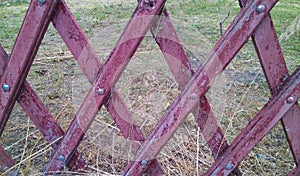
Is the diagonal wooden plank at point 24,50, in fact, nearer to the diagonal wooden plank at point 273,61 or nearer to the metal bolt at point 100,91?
the metal bolt at point 100,91

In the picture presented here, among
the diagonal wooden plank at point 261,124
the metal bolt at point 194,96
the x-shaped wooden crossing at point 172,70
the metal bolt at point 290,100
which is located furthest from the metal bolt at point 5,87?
the metal bolt at point 290,100

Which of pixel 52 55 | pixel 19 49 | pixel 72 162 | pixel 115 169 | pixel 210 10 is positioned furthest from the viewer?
pixel 210 10

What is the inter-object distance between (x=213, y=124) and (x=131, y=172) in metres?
0.40

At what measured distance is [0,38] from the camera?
12.5 feet

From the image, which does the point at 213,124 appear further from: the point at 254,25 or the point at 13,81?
the point at 13,81

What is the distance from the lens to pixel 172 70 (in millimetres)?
1298

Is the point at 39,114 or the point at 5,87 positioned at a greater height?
the point at 5,87

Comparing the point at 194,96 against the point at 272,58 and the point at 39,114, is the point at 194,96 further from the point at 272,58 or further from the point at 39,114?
the point at 39,114

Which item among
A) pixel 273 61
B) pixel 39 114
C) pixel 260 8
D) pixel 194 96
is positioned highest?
pixel 260 8

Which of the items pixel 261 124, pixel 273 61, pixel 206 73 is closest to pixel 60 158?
pixel 206 73

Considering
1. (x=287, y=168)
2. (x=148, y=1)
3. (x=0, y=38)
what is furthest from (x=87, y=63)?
(x=0, y=38)

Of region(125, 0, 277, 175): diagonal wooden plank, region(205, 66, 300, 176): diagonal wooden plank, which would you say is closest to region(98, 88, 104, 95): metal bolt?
region(125, 0, 277, 175): diagonal wooden plank

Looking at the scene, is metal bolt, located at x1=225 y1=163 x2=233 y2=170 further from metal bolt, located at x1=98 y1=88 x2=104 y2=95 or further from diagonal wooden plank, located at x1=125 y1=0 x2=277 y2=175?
metal bolt, located at x1=98 y1=88 x2=104 y2=95

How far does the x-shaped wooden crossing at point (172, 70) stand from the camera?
1.12m
